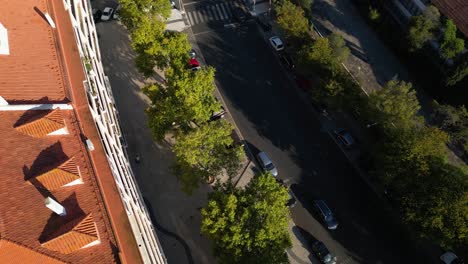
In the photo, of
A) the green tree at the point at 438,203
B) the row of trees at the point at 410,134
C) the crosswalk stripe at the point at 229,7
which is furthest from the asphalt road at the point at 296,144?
the green tree at the point at 438,203

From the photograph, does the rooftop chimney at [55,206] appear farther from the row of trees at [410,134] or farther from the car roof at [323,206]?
the row of trees at [410,134]

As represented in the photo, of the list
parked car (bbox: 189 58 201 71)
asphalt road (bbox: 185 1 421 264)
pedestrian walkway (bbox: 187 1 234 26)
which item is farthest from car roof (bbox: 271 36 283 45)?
parked car (bbox: 189 58 201 71)

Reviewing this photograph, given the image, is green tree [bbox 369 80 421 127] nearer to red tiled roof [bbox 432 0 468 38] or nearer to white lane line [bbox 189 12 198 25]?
red tiled roof [bbox 432 0 468 38]

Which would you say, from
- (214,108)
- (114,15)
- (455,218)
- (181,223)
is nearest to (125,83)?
(114,15)

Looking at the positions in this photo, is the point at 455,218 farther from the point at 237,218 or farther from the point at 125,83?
the point at 125,83

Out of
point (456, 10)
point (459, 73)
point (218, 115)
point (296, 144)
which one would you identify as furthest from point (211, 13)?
point (459, 73)
